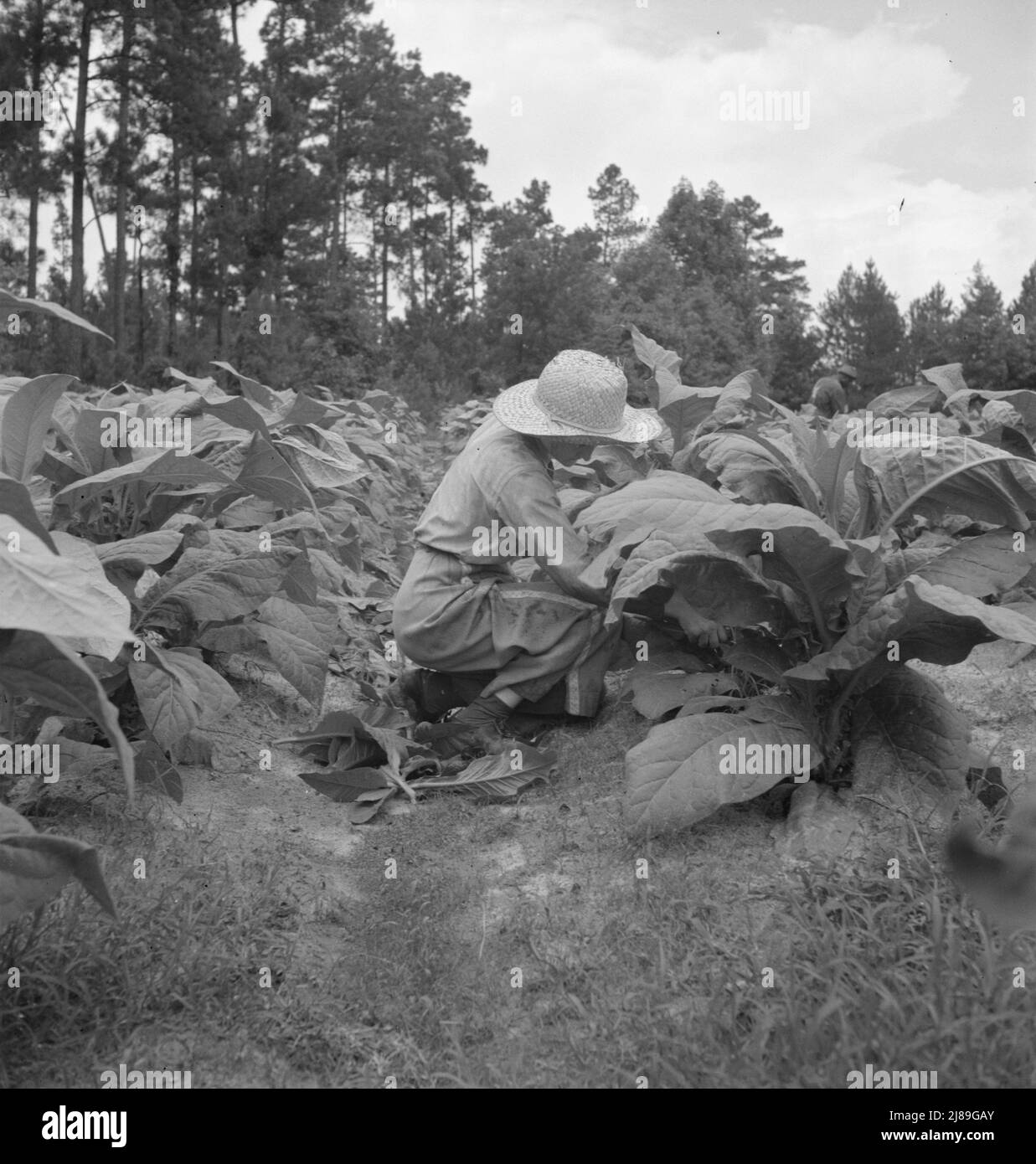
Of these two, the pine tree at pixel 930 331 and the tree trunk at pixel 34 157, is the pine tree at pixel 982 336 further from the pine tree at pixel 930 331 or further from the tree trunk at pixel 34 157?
the tree trunk at pixel 34 157

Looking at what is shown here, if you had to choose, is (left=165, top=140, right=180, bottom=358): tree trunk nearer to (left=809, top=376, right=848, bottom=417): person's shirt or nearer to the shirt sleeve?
(left=809, top=376, right=848, bottom=417): person's shirt

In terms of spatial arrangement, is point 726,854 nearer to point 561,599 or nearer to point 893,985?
point 893,985

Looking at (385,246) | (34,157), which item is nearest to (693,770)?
(34,157)

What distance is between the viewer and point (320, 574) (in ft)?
14.2

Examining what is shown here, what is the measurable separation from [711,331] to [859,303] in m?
21.9

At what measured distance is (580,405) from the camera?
3750 millimetres

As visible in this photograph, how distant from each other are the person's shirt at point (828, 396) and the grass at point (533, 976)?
9.46 metres

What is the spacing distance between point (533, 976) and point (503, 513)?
72.1 inches

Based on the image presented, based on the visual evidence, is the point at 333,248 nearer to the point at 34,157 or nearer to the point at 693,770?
the point at 34,157

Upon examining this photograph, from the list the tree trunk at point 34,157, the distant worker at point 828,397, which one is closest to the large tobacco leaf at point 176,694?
the distant worker at point 828,397

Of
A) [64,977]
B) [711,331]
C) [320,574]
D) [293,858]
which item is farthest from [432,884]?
[711,331]

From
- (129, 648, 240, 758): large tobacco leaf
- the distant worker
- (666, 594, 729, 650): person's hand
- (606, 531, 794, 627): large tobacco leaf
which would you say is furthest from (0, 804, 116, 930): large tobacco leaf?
the distant worker

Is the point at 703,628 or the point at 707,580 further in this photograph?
the point at 703,628

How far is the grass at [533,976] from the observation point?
187 centimetres
